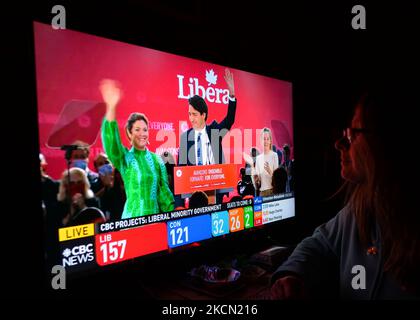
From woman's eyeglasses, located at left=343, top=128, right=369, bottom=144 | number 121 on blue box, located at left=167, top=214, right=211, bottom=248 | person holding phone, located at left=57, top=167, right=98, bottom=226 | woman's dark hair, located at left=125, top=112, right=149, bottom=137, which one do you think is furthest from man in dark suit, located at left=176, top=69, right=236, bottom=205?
woman's eyeglasses, located at left=343, top=128, right=369, bottom=144

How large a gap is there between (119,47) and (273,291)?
3.47 ft

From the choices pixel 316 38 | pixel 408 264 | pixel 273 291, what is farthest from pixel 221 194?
pixel 316 38

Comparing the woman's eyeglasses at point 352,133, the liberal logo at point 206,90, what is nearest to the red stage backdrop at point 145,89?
the liberal logo at point 206,90

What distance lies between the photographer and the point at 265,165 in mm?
1781

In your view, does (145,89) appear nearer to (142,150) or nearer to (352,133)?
(142,150)

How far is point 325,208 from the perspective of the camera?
7.44ft

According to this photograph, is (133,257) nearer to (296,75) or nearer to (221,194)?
(221,194)

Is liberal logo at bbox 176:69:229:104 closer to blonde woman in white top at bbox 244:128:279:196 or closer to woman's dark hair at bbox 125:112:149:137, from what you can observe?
woman's dark hair at bbox 125:112:149:137

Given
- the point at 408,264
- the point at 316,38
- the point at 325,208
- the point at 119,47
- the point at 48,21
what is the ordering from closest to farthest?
1. the point at 408,264
2. the point at 48,21
3. the point at 119,47
4. the point at 316,38
5. the point at 325,208

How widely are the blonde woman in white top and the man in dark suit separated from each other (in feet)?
0.72

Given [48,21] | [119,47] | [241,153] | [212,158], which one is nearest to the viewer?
[48,21]

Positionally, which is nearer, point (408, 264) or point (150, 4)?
point (408, 264)

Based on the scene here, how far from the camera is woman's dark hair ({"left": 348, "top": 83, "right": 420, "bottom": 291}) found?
73 centimetres
